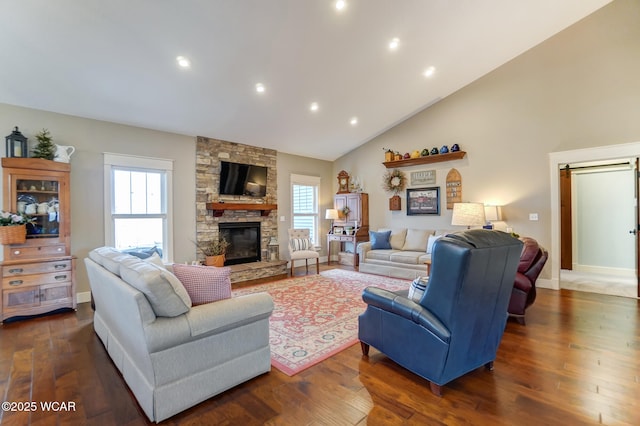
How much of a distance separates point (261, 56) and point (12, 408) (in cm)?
398

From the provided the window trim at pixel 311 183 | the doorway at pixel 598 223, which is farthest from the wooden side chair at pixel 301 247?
the doorway at pixel 598 223

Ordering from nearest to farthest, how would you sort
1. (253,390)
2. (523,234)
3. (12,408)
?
(12,408)
(253,390)
(523,234)

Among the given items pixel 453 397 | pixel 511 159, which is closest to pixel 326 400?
pixel 453 397

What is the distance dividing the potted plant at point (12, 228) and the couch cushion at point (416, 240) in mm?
6107

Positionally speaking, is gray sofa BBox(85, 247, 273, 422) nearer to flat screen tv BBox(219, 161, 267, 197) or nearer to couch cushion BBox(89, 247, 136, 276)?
couch cushion BBox(89, 247, 136, 276)

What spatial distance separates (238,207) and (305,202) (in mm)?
2121

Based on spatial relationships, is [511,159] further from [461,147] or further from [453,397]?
[453,397]

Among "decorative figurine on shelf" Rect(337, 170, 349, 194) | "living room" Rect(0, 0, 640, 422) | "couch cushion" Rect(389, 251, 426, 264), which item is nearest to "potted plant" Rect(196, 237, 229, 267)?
"living room" Rect(0, 0, 640, 422)

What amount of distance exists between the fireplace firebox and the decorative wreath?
3.13 metres

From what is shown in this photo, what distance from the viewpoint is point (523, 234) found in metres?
5.19

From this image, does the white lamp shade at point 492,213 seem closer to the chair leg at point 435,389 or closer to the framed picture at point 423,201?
the framed picture at point 423,201

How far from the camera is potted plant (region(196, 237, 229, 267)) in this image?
212 inches

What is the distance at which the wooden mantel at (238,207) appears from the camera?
17.9 ft

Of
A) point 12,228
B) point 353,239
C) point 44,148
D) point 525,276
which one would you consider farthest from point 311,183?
Result: point 12,228
